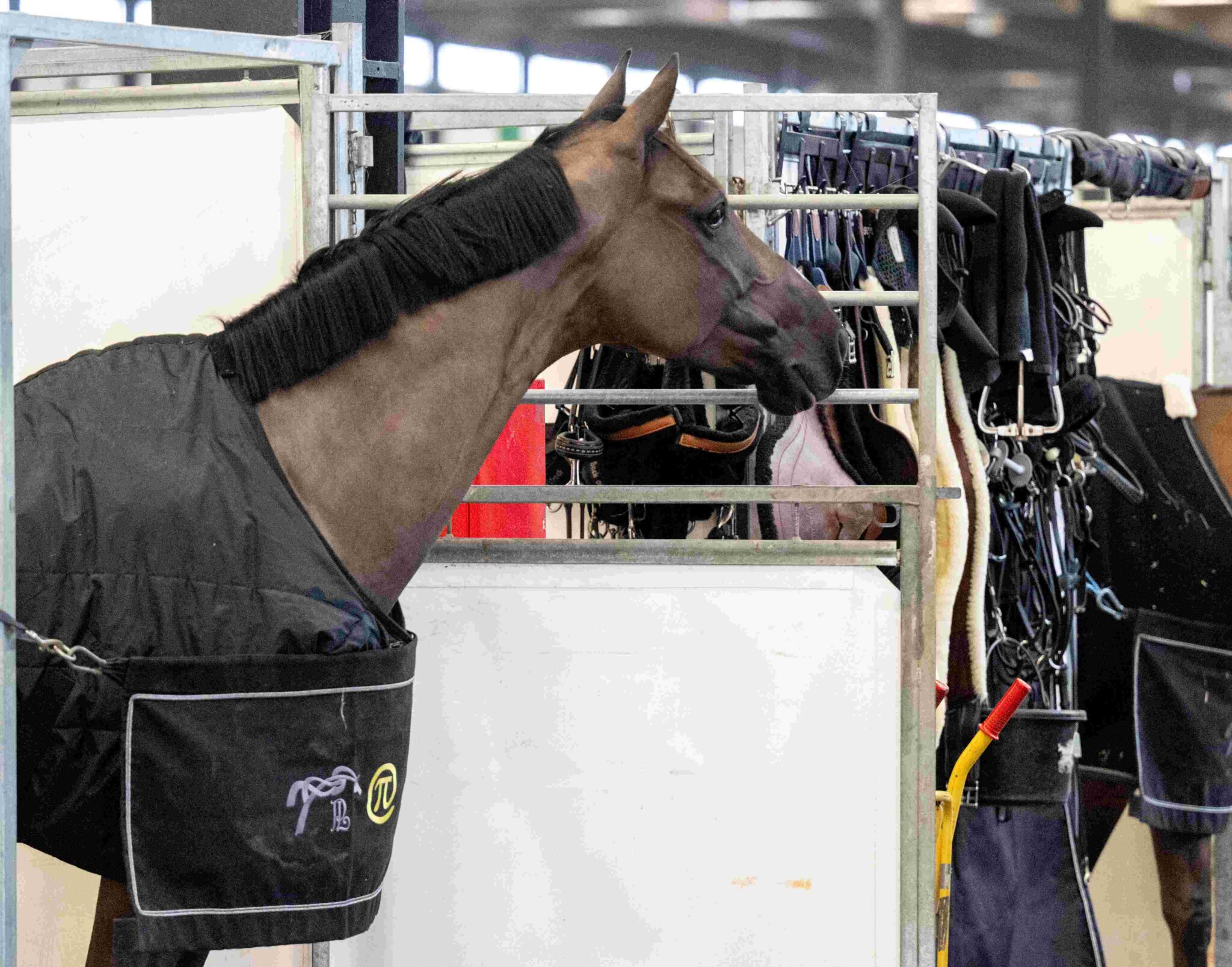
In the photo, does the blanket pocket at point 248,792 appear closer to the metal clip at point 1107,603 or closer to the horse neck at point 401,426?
the horse neck at point 401,426

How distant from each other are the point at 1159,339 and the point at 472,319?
2796mm

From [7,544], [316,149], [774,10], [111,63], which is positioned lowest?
[7,544]

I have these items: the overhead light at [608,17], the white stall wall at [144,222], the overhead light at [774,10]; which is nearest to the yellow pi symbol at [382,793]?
the white stall wall at [144,222]

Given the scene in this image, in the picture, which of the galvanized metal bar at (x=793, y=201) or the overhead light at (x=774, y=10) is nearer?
the galvanized metal bar at (x=793, y=201)

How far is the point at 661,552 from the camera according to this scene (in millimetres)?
2047

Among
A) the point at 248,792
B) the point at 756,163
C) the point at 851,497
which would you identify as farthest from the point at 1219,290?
the point at 248,792

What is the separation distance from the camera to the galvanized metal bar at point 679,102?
76.7 inches

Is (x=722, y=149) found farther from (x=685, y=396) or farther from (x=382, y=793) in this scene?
(x=382, y=793)

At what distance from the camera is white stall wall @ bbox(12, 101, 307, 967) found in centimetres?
202

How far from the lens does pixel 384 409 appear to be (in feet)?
5.08

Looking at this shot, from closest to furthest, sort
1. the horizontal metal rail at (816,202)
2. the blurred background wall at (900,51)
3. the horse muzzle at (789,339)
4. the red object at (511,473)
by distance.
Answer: the horse muzzle at (789,339) → the horizontal metal rail at (816,202) → the red object at (511,473) → the blurred background wall at (900,51)

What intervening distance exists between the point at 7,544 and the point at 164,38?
573 millimetres

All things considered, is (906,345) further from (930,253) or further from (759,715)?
(759,715)

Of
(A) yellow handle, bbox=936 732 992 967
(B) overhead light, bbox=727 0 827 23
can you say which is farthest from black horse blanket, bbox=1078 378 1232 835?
(B) overhead light, bbox=727 0 827 23
